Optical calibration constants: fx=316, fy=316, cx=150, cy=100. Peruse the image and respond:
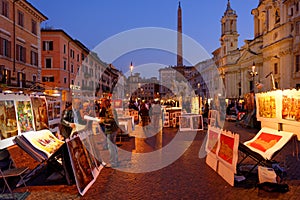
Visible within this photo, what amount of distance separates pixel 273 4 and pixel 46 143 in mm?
→ 41684

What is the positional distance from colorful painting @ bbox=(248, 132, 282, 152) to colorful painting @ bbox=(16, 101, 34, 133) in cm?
676

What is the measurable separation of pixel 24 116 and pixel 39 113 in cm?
160

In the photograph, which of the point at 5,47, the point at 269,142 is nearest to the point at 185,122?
the point at 269,142

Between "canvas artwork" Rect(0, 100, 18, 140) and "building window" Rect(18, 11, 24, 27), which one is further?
"building window" Rect(18, 11, 24, 27)

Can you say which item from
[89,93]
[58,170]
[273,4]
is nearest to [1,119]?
[58,170]

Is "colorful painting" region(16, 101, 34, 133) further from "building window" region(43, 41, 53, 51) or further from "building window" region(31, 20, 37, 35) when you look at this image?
"building window" region(43, 41, 53, 51)

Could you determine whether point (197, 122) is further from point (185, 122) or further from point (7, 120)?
point (7, 120)

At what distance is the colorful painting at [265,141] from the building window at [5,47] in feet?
71.4

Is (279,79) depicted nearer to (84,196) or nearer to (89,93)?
(89,93)

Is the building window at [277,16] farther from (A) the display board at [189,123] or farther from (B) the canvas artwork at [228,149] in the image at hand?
(B) the canvas artwork at [228,149]

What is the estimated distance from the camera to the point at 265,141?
8070 mm

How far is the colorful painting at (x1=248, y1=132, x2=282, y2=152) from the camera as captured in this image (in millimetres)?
7649

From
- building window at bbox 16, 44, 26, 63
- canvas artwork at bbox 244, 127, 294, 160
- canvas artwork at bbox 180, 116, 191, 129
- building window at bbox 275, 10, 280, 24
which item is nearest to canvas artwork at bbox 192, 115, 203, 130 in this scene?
canvas artwork at bbox 180, 116, 191, 129

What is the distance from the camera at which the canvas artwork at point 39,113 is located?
1117 centimetres
